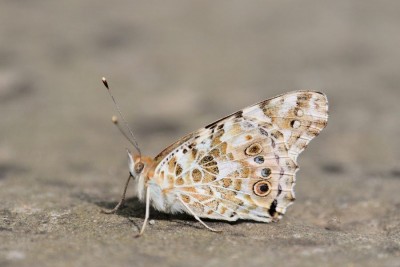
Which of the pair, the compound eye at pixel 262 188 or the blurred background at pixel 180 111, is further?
the compound eye at pixel 262 188

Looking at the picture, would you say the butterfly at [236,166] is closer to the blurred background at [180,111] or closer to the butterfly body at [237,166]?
the butterfly body at [237,166]

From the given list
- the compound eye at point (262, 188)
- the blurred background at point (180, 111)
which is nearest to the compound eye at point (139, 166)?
the blurred background at point (180, 111)

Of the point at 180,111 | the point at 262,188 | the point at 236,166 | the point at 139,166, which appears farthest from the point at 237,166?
the point at 180,111

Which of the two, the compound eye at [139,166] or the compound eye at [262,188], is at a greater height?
the compound eye at [262,188]

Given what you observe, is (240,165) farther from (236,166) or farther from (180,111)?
(180,111)

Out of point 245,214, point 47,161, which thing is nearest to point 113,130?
point 47,161

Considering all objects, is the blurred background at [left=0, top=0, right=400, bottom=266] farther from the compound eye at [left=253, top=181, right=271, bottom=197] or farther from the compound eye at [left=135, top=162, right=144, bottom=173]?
the compound eye at [left=135, top=162, right=144, bottom=173]

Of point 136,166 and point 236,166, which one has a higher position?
point 236,166
